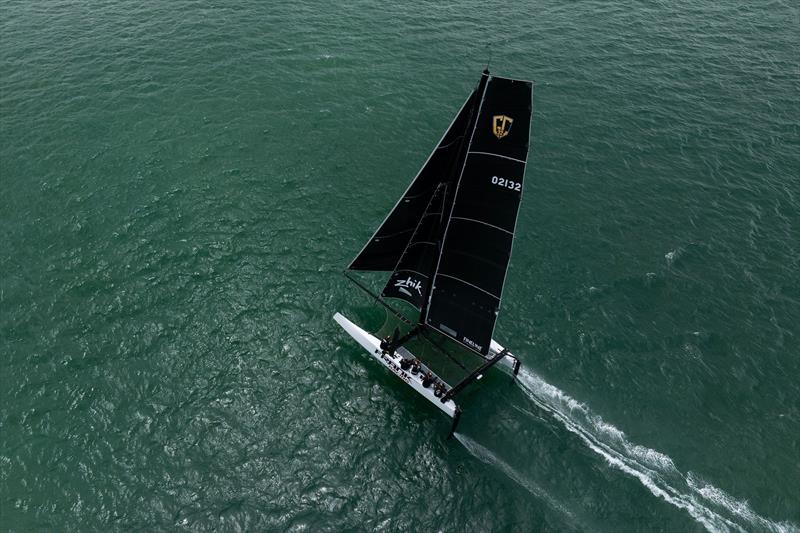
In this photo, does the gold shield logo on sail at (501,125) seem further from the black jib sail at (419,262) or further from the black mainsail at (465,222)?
the black jib sail at (419,262)

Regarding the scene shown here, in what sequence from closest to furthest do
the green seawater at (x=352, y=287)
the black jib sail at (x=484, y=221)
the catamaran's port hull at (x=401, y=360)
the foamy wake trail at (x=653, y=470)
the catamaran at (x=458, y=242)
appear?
the black jib sail at (x=484, y=221) → the catamaran at (x=458, y=242) → the foamy wake trail at (x=653, y=470) → the green seawater at (x=352, y=287) → the catamaran's port hull at (x=401, y=360)

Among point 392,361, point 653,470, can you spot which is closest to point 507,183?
point 392,361

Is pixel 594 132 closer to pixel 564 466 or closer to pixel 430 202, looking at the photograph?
pixel 430 202

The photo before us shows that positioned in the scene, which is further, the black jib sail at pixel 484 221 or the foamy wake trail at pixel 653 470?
the foamy wake trail at pixel 653 470

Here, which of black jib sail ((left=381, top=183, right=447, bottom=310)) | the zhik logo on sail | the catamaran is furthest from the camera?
the zhik logo on sail

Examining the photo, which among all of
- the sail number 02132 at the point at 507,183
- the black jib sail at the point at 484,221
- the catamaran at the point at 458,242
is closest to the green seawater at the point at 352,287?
the catamaran at the point at 458,242

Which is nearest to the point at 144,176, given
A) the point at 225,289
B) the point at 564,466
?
the point at 225,289

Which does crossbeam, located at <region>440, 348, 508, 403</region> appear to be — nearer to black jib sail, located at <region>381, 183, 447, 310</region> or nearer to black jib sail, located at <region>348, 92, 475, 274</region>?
black jib sail, located at <region>381, 183, 447, 310</region>

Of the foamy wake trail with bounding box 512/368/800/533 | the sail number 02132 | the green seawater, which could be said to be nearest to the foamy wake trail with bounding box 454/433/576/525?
the green seawater
